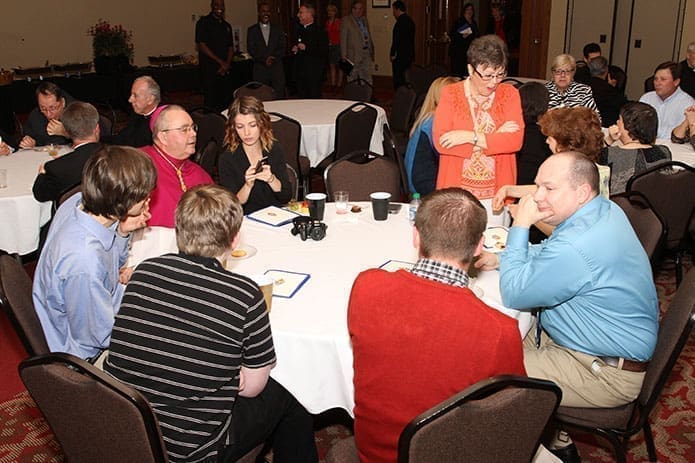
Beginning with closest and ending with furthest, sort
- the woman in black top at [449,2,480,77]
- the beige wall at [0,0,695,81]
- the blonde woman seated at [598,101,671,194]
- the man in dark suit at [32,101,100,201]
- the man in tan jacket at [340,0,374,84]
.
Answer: the man in dark suit at [32,101,100,201] < the blonde woman seated at [598,101,671,194] < the beige wall at [0,0,695,81] < the woman in black top at [449,2,480,77] < the man in tan jacket at [340,0,374,84]

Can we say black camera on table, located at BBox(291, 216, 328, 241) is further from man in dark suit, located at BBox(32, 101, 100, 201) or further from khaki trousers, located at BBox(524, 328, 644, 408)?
man in dark suit, located at BBox(32, 101, 100, 201)

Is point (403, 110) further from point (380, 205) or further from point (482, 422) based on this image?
point (482, 422)

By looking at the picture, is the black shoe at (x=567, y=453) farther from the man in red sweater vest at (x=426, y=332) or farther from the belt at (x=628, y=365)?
the man in red sweater vest at (x=426, y=332)

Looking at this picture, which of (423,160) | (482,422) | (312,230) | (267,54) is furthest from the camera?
(267,54)

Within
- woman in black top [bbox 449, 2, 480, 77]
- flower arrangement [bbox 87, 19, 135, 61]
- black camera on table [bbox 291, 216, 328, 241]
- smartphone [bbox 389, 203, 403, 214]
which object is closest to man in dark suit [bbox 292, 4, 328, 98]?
woman in black top [bbox 449, 2, 480, 77]

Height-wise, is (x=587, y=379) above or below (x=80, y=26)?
below

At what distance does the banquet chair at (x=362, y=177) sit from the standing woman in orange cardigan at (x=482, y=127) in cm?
34

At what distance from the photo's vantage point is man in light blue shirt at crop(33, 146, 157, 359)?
7.29 feet

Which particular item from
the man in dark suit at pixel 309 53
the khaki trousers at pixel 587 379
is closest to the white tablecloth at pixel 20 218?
the khaki trousers at pixel 587 379

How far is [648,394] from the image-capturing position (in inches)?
86.5

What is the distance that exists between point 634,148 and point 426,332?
285 centimetres

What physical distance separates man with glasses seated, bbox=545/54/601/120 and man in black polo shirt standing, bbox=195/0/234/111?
5061 millimetres

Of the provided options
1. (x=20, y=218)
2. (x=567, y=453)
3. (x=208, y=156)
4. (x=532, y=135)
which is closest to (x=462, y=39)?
(x=532, y=135)

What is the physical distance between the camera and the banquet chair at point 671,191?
3.61 meters
